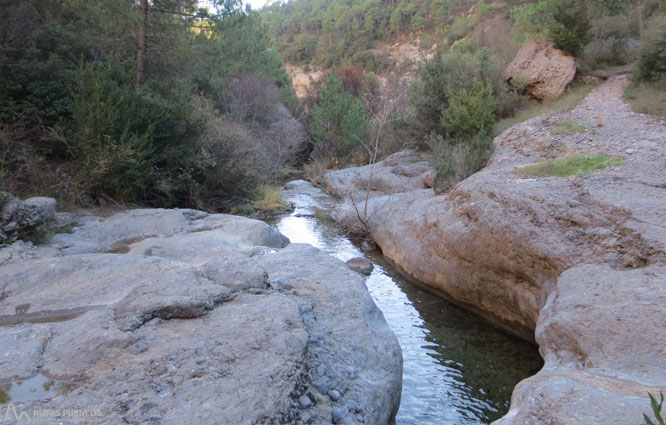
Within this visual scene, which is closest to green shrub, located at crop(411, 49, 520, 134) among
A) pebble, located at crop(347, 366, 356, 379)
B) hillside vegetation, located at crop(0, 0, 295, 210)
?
hillside vegetation, located at crop(0, 0, 295, 210)

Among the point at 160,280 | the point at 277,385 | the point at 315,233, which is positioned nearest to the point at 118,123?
the point at 315,233

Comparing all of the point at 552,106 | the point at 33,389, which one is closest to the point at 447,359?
the point at 33,389

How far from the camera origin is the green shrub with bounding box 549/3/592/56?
1672 cm

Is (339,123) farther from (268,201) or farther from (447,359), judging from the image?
(447,359)

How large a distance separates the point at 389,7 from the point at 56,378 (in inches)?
2411

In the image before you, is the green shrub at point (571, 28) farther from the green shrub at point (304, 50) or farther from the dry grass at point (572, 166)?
the green shrub at point (304, 50)

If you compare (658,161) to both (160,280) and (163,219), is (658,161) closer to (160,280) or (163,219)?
(160,280)

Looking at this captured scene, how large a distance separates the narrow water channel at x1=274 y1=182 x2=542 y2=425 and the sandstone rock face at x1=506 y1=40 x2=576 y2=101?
11.9 metres

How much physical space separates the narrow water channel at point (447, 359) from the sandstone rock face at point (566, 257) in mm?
399

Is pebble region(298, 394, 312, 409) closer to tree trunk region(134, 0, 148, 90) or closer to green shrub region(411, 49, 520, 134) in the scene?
tree trunk region(134, 0, 148, 90)

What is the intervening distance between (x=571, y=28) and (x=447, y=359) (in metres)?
16.2

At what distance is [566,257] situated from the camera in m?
5.75

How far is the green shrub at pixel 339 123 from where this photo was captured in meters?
22.2

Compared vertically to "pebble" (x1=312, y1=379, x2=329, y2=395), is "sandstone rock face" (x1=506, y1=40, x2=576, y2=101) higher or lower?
higher
